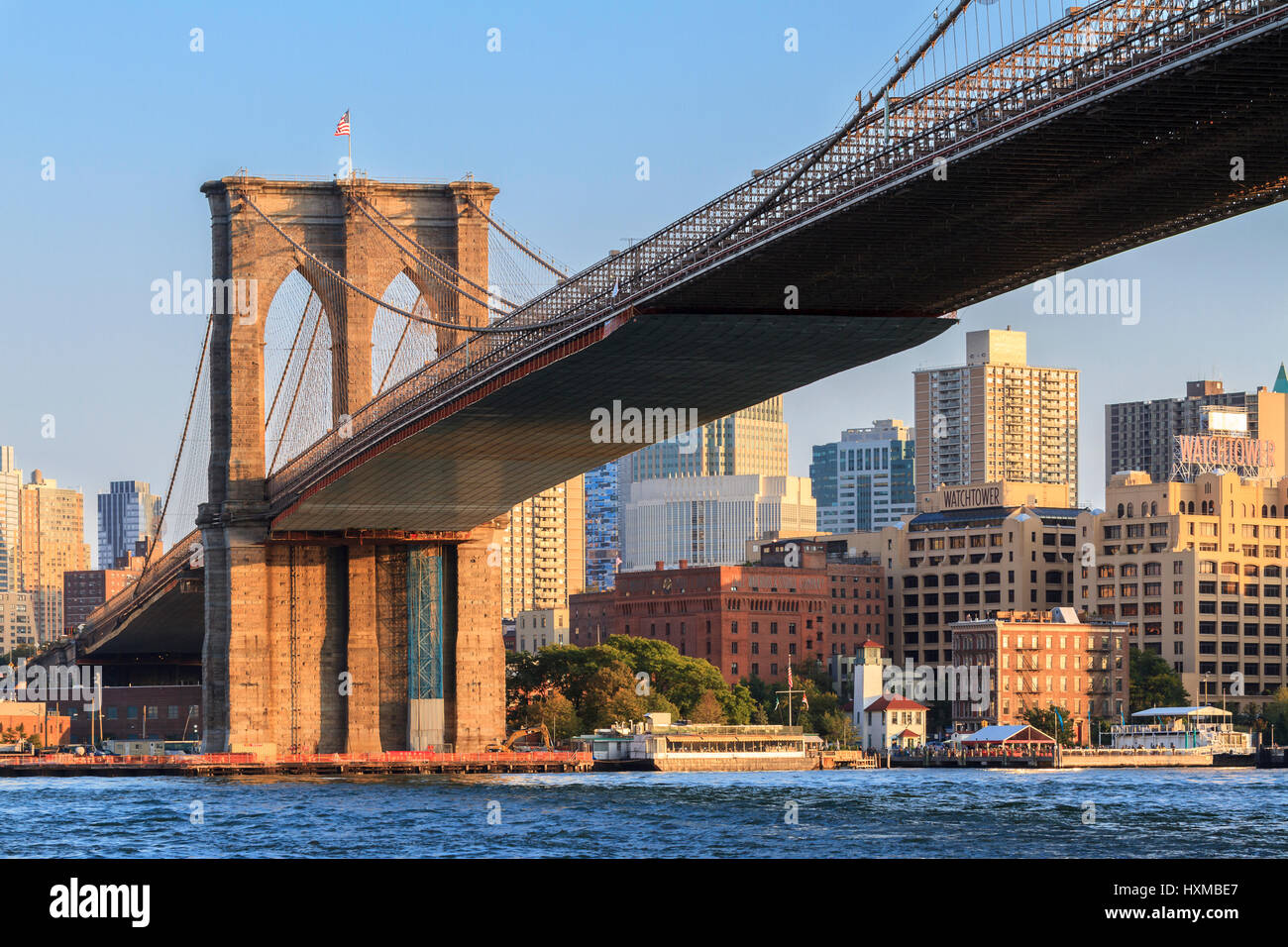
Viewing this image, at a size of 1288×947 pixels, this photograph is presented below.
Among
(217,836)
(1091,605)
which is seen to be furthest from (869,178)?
(1091,605)

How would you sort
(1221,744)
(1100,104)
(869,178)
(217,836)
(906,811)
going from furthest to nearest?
(1221,744) < (906,811) < (217,836) < (869,178) < (1100,104)

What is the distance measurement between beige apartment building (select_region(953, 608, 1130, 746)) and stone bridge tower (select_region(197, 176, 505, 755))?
4805 cm

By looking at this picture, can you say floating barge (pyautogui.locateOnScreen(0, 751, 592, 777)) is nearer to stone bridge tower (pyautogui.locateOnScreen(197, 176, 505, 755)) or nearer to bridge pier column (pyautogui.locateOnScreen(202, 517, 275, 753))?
bridge pier column (pyautogui.locateOnScreen(202, 517, 275, 753))

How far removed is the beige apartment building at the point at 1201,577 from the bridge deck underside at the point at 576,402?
72086 mm

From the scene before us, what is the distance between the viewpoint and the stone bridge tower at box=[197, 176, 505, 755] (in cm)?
7888

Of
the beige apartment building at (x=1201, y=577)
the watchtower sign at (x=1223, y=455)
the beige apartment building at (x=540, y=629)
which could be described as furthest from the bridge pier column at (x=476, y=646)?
the beige apartment building at (x=540, y=629)

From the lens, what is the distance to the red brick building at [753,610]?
14275cm

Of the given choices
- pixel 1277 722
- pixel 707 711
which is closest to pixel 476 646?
pixel 707 711

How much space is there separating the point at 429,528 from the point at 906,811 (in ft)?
111

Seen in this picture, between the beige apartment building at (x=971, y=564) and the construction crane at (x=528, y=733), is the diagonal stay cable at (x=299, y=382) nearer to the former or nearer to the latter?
the construction crane at (x=528, y=733)

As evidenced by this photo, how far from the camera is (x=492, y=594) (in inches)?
3275

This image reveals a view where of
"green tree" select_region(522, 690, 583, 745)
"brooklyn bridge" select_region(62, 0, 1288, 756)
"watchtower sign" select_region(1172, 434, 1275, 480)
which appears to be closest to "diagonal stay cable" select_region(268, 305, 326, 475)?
"brooklyn bridge" select_region(62, 0, 1288, 756)

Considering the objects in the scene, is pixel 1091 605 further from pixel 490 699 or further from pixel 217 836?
pixel 217 836

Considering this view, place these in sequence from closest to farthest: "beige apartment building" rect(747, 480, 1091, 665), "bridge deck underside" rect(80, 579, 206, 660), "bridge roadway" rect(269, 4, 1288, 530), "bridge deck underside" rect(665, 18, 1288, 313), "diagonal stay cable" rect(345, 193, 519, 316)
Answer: "bridge deck underside" rect(665, 18, 1288, 313)
"bridge roadway" rect(269, 4, 1288, 530)
"diagonal stay cable" rect(345, 193, 519, 316)
"bridge deck underside" rect(80, 579, 206, 660)
"beige apartment building" rect(747, 480, 1091, 665)
